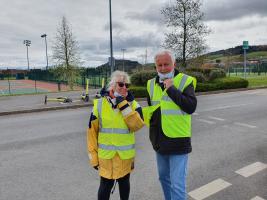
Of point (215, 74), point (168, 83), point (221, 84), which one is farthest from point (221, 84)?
point (168, 83)

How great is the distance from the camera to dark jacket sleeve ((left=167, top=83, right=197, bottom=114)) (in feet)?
8.96

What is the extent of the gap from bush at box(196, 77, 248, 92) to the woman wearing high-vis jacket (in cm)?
1617

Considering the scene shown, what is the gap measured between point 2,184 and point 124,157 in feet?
8.35

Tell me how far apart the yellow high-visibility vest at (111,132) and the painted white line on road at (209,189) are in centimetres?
150

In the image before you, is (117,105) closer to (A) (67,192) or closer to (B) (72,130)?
(A) (67,192)

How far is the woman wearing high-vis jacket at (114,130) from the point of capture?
113 inches

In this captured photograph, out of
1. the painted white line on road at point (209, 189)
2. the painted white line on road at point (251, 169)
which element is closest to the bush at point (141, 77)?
the painted white line on road at point (251, 169)

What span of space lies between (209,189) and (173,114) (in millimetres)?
1834

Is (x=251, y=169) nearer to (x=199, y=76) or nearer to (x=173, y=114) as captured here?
(x=173, y=114)

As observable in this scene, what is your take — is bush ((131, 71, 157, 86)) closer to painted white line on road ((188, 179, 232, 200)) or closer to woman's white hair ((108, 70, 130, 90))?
painted white line on road ((188, 179, 232, 200))

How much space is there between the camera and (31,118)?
10.7 m

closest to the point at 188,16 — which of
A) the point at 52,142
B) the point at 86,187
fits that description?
the point at 52,142

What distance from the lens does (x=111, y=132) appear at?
2924 millimetres

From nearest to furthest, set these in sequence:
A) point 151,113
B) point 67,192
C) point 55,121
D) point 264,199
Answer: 1. point 151,113
2. point 264,199
3. point 67,192
4. point 55,121
